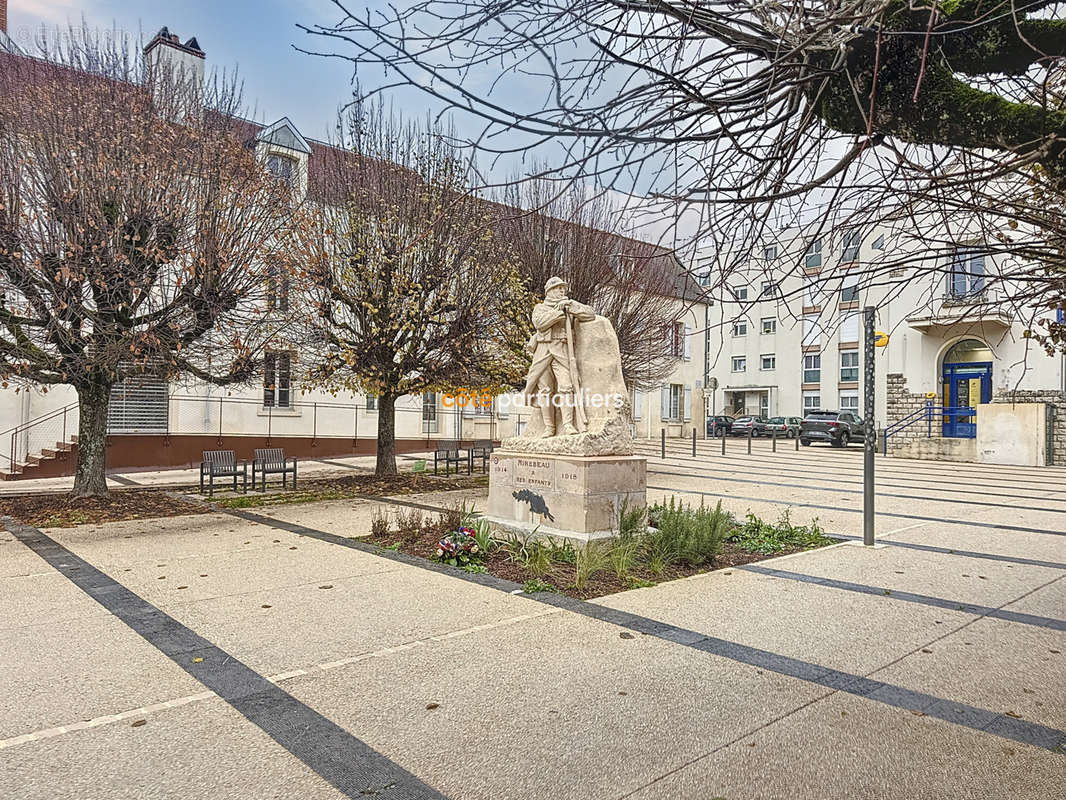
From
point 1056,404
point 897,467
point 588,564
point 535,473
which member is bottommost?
point 897,467

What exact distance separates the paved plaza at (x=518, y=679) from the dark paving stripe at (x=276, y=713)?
0.05ft

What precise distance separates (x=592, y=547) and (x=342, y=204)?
33.7 ft

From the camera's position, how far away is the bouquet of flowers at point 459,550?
7.53 meters

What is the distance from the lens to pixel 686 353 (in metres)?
39.6

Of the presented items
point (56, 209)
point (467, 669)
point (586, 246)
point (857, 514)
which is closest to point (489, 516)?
point (467, 669)

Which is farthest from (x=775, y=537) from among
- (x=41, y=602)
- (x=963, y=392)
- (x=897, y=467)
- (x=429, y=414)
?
(x=963, y=392)

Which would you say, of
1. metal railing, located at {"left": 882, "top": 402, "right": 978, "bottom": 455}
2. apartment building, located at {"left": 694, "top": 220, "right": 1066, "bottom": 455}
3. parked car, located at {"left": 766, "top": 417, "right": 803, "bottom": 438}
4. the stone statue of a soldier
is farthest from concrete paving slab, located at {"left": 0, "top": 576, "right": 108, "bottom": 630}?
parked car, located at {"left": 766, "top": 417, "right": 803, "bottom": 438}

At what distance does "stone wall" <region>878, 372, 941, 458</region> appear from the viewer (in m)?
27.9

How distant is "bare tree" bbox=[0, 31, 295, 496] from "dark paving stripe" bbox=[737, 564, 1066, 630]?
888 cm

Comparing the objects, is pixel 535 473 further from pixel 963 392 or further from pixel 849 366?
pixel 849 366

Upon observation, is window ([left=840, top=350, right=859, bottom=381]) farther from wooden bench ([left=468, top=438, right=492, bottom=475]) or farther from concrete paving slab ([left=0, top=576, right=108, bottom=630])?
concrete paving slab ([left=0, top=576, right=108, bottom=630])

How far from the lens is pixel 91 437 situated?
11.9 m

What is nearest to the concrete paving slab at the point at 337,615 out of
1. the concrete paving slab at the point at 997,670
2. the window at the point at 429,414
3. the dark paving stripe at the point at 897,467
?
the concrete paving slab at the point at 997,670

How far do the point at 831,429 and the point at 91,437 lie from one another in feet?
97.7
